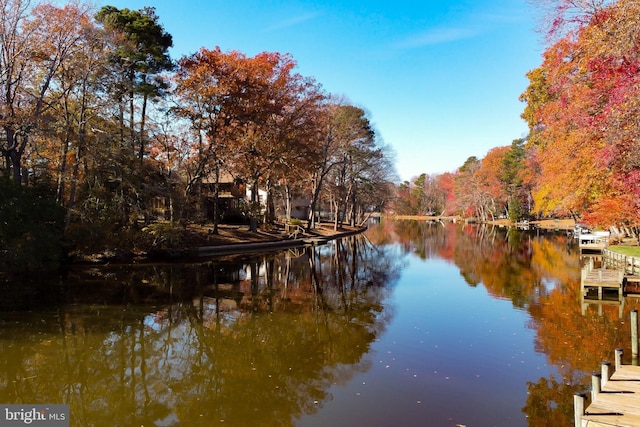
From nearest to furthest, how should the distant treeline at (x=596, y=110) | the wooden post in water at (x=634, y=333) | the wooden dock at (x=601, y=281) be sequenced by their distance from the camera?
the wooden post in water at (x=634, y=333) < the distant treeline at (x=596, y=110) < the wooden dock at (x=601, y=281)

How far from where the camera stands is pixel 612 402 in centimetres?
606

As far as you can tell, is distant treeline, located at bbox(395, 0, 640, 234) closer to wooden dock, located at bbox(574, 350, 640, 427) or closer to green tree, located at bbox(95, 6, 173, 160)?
wooden dock, located at bbox(574, 350, 640, 427)

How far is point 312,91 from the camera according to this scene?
3756 cm

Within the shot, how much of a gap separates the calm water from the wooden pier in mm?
972

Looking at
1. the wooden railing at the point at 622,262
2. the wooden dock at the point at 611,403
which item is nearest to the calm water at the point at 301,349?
the wooden dock at the point at 611,403

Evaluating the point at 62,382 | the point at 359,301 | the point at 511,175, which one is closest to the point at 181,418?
the point at 62,382

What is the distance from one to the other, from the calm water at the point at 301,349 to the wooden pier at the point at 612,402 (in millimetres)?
972

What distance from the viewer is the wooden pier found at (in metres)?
5.57

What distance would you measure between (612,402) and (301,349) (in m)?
6.42

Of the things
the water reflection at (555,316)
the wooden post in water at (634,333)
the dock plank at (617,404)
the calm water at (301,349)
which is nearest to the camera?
the dock plank at (617,404)

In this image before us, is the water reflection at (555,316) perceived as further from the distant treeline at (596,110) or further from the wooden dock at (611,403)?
the distant treeline at (596,110)

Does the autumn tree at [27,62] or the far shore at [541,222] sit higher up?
the autumn tree at [27,62]

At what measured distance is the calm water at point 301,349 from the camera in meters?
7.42

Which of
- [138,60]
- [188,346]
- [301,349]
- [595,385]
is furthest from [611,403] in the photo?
[138,60]
